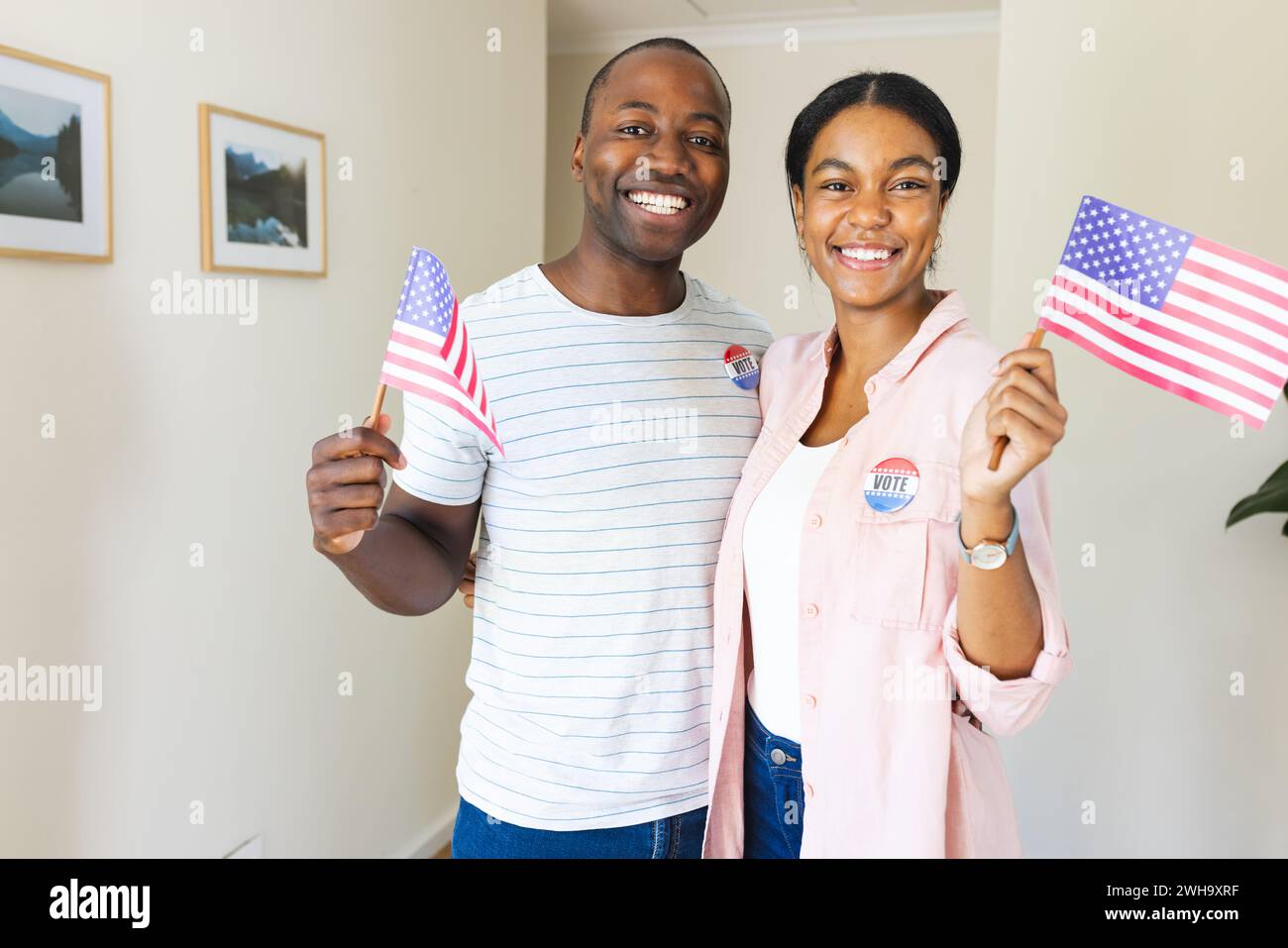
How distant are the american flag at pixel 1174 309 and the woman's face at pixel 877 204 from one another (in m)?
0.20

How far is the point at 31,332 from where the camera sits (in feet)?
6.49

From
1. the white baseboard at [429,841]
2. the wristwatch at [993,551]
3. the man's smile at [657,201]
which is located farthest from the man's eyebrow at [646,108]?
the white baseboard at [429,841]

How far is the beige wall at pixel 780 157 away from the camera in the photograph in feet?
16.4

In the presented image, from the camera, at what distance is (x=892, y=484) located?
1345 millimetres

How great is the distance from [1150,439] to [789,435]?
1660mm

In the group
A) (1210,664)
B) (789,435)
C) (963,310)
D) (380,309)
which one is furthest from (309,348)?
(1210,664)

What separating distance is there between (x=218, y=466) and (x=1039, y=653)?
200 centimetres

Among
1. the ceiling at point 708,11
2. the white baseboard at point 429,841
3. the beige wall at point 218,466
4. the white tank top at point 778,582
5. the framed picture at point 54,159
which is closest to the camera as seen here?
the white tank top at point 778,582

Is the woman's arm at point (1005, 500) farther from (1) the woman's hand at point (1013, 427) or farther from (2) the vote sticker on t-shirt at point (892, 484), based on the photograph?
(2) the vote sticker on t-shirt at point (892, 484)

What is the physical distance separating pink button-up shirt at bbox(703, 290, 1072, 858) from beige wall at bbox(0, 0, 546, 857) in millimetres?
1449

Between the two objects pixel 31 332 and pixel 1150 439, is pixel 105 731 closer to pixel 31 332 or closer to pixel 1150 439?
pixel 31 332

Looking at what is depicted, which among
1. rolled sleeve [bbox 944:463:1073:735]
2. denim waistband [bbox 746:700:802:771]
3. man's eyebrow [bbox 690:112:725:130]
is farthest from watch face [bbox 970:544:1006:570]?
man's eyebrow [bbox 690:112:725:130]

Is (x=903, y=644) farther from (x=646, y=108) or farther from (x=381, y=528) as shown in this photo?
(x=646, y=108)

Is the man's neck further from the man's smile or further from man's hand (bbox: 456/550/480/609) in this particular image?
man's hand (bbox: 456/550/480/609)
